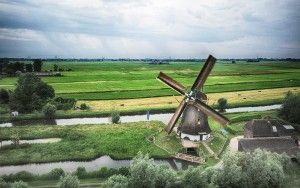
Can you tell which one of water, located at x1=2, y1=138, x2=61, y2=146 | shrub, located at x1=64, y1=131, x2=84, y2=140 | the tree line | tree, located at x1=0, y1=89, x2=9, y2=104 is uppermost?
the tree line

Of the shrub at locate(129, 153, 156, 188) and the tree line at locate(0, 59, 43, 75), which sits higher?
the tree line at locate(0, 59, 43, 75)

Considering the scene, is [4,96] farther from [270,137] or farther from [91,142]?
[270,137]

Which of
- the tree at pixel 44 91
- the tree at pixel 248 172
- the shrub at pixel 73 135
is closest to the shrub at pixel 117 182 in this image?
the tree at pixel 248 172

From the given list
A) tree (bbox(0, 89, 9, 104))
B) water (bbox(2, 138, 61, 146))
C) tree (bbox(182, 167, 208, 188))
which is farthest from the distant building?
tree (bbox(0, 89, 9, 104))

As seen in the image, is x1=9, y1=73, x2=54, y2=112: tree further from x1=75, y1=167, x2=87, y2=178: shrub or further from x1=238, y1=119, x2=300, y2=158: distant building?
x1=238, y1=119, x2=300, y2=158: distant building

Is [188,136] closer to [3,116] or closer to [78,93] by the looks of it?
[3,116]

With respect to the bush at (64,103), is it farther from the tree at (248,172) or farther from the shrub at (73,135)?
the tree at (248,172)
